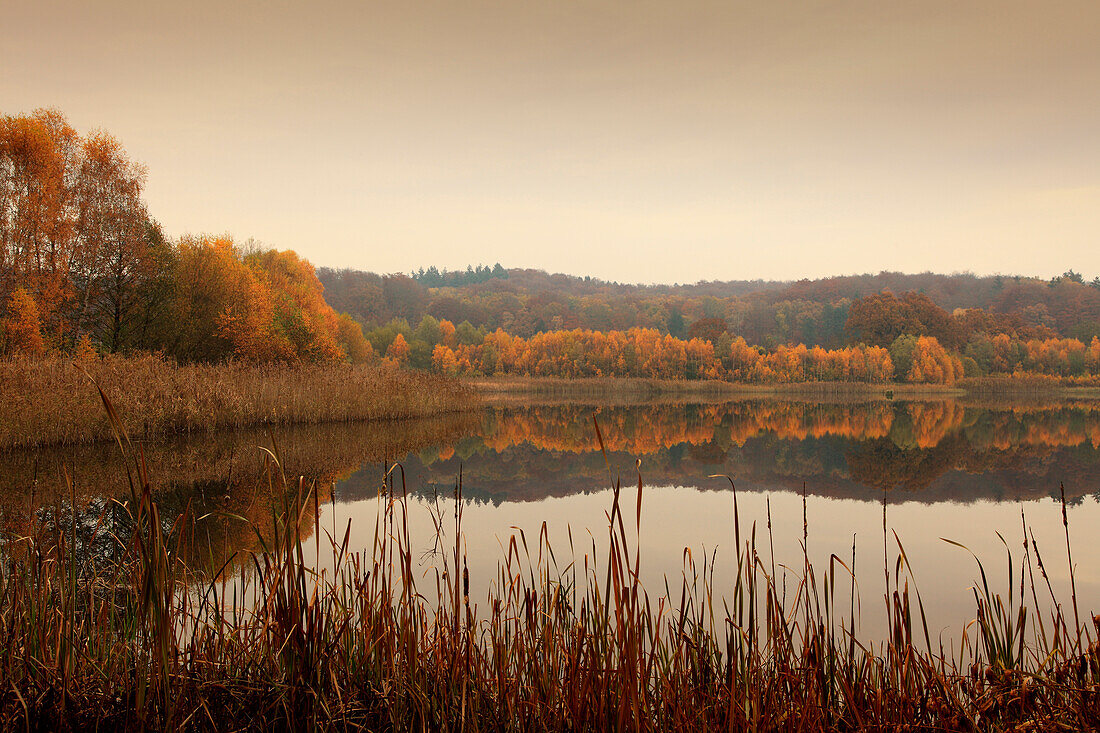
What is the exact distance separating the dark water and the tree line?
358 inches

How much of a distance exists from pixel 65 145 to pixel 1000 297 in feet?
317

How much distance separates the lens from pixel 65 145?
19000 mm

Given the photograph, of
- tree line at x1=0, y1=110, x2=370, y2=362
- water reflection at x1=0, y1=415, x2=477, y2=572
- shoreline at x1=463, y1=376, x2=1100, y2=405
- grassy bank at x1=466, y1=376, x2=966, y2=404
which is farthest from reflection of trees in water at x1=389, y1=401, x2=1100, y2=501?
shoreline at x1=463, y1=376, x2=1100, y2=405

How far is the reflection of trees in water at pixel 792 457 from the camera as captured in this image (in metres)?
9.12

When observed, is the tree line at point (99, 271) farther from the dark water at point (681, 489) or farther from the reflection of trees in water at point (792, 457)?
the reflection of trees in water at point (792, 457)

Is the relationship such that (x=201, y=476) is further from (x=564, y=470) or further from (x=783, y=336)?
(x=783, y=336)

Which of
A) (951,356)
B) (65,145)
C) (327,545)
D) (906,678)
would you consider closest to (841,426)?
(327,545)

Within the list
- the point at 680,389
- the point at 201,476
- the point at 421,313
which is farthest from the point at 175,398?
the point at 421,313

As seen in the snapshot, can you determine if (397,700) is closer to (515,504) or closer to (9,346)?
(515,504)

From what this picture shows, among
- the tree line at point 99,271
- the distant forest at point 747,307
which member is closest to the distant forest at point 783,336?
the distant forest at point 747,307

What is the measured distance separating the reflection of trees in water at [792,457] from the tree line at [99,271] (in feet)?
36.7

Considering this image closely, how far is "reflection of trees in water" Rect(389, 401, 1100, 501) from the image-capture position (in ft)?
29.9

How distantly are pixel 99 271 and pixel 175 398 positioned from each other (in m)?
9.74

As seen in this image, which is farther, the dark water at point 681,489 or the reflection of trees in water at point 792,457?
the reflection of trees in water at point 792,457
